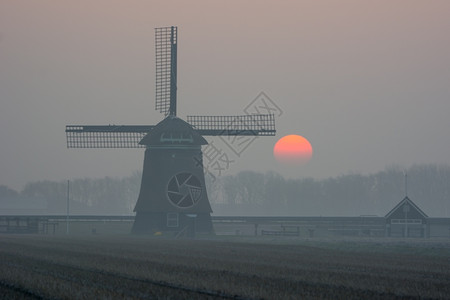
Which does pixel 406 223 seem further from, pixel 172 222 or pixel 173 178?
pixel 173 178

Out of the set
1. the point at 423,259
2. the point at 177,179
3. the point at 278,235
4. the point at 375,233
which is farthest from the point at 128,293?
the point at 375,233

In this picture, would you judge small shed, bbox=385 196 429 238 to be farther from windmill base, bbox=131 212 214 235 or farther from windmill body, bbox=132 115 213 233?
windmill base, bbox=131 212 214 235

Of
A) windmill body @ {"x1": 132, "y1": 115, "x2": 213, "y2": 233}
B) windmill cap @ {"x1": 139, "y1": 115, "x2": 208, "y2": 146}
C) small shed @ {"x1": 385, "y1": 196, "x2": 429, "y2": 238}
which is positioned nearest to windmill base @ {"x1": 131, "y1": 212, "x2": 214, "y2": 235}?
windmill body @ {"x1": 132, "y1": 115, "x2": 213, "y2": 233}

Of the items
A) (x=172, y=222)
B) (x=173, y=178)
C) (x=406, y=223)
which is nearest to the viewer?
(x=173, y=178)

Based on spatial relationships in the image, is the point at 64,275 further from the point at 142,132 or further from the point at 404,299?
the point at 142,132

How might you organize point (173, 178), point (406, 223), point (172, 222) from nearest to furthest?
point (173, 178) → point (172, 222) → point (406, 223)

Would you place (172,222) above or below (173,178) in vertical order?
below

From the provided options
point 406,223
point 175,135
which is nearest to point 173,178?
point 175,135

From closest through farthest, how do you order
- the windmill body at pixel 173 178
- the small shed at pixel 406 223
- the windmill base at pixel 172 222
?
the windmill body at pixel 173 178 → the windmill base at pixel 172 222 → the small shed at pixel 406 223

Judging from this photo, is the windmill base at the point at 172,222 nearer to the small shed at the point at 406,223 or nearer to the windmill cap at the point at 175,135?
the windmill cap at the point at 175,135

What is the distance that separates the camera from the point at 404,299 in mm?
19594

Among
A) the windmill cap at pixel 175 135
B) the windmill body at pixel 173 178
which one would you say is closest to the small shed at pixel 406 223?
the windmill body at pixel 173 178

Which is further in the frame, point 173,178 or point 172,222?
point 172,222

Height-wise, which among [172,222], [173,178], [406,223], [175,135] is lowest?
[406,223]
